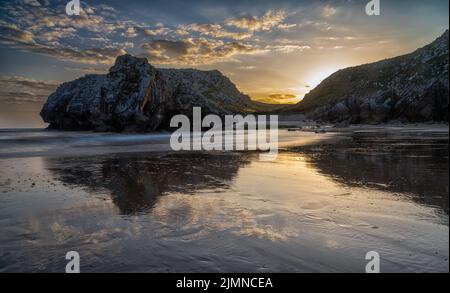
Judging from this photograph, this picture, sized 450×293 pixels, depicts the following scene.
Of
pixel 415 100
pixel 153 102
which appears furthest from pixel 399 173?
pixel 415 100

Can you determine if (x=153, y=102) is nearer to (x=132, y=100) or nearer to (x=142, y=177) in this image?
(x=132, y=100)

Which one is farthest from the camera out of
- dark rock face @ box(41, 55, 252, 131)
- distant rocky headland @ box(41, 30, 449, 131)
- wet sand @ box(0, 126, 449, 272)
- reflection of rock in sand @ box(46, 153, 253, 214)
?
distant rocky headland @ box(41, 30, 449, 131)

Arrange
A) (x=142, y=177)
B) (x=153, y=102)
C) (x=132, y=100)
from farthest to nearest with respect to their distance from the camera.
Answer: (x=153, y=102) < (x=132, y=100) < (x=142, y=177)

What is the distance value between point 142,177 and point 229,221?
25.5 feet

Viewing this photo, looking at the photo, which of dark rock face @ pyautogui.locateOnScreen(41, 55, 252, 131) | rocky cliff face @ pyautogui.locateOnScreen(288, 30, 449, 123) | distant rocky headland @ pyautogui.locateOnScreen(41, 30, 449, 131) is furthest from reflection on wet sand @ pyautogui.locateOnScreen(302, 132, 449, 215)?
rocky cliff face @ pyautogui.locateOnScreen(288, 30, 449, 123)

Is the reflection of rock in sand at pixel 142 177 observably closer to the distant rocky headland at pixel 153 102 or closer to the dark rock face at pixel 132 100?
the dark rock face at pixel 132 100

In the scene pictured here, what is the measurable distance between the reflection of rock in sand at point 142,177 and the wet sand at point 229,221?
85 mm

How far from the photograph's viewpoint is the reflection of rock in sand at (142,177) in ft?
35.3

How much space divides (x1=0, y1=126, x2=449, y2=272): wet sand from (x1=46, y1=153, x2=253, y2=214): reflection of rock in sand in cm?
9

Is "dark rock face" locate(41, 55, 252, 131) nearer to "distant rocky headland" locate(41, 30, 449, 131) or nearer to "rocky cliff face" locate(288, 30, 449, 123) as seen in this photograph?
"distant rocky headland" locate(41, 30, 449, 131)

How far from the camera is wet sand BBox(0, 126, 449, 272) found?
5.56 m

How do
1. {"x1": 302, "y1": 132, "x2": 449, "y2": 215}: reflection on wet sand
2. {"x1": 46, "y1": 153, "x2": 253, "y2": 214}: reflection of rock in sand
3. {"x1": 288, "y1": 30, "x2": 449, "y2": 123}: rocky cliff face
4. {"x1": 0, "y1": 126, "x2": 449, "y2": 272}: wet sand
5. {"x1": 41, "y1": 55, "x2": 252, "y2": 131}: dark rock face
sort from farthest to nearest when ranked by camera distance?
{"x1": 288, "y1": 30, "x2": 449, "y2": 123}: rocky cliff face → {"x1": 41, "y1": 55, "x2": 252, "y2": 131}: dark rock face → {"x1": 46, "y1": 153, "x2": 253, "y2": 214}: reflection of rock in sand → {"x1": 302, "y1": 132, "x2": 449, "y2": 215}: reflection on wet sand → {"x1": 0, "y1": 126, "x2": 449, "y2": 272}: wet sand

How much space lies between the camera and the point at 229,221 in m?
7.86
